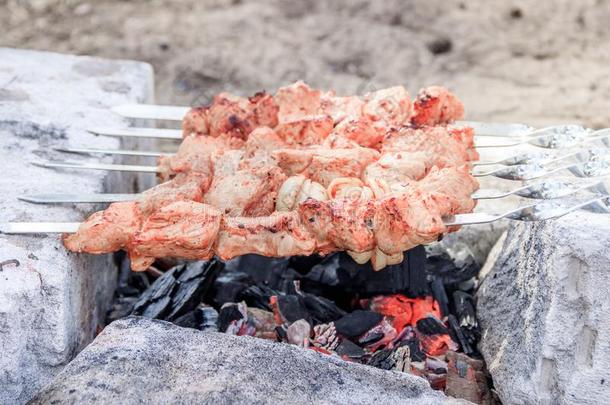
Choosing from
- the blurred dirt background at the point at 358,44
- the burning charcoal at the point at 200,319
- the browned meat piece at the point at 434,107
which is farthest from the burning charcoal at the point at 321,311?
the blurred dirt background at the point at 358,44

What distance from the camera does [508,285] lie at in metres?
2.95

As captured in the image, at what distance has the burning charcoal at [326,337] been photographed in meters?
3.03

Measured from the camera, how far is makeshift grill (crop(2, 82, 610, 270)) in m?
2.69

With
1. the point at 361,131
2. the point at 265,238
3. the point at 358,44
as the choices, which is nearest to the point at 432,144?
the point at 361,131

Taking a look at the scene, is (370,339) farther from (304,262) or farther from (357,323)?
(304,262)

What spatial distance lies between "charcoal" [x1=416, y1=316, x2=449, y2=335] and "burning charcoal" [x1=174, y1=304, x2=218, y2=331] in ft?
2.85

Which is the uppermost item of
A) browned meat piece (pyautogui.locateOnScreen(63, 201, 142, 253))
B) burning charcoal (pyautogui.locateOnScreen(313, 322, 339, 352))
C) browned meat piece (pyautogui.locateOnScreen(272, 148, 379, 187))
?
browned meat piece (pyautogui.locateOnScreen(272, 148, 379, 187))

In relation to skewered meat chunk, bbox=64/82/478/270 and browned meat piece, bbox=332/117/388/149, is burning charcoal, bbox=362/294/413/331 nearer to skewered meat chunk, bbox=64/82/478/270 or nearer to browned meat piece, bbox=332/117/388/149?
skewered meat chunk, bbox=64/82/478/270

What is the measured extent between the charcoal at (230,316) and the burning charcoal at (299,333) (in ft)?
0.71

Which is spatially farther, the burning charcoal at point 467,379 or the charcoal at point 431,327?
the charcoal at point 431,327

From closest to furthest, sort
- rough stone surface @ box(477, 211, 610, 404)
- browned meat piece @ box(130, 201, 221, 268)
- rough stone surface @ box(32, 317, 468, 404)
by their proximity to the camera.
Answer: rough stone surface @ box(32, 317, 468, 404)
rough stone surface @ box(477, 211, 610, 404)
browned meat piece @ box(130, 201, 221, 268)

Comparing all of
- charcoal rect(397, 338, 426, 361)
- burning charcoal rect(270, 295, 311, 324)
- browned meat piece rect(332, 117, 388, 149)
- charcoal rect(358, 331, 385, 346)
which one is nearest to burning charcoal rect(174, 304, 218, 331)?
burning charcoal rect(270, 295, 311, 324)

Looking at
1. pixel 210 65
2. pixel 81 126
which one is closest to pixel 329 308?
pixel 81 126

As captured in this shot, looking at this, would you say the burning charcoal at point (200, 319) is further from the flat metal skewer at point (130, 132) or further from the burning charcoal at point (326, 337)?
the flat metal skewer at point (130, 132)
